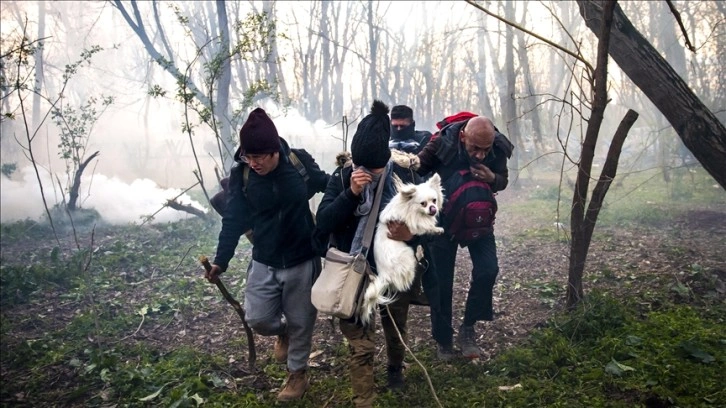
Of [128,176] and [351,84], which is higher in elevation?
[351,84]

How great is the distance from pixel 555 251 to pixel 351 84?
23.8 meters

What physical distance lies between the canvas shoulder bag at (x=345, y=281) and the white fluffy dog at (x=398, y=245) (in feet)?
0.22

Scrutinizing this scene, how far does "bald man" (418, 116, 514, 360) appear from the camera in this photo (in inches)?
153

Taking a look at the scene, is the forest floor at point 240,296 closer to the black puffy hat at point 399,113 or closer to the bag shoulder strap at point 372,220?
the bag shoulder strap at point 372,220

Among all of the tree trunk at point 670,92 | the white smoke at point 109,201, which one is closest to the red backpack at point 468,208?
the tree trunk at point 670,92

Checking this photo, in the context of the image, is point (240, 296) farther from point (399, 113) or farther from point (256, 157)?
point (256, 157)

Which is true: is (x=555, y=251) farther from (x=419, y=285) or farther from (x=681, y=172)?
(x=681, y=172)

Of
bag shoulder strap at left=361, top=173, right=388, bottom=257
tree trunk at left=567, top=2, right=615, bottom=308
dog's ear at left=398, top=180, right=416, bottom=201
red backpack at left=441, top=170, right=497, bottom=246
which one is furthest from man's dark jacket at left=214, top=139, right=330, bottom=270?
tree trunk at left=567, top=2, right=615, bottom=308

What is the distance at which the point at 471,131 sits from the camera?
149 inches

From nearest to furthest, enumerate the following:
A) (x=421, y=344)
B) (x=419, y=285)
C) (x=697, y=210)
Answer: (x=419, y=285) < (x=421, y=344) < (x=697, y=210)

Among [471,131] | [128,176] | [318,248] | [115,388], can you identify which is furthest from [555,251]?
[128,176]

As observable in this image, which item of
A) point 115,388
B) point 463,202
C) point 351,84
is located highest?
point 351,84

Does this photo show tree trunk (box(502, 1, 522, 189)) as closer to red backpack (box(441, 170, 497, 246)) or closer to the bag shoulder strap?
red backpack (box(441, 170, 497, 246))

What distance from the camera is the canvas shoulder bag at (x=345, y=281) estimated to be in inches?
116
